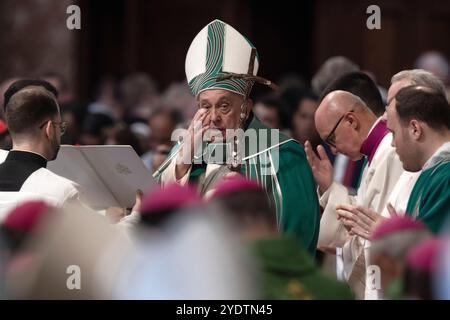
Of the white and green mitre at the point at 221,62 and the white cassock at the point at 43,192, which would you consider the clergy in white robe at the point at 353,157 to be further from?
the white cassock at the point at 43,192

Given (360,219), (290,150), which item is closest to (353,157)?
(290,150)

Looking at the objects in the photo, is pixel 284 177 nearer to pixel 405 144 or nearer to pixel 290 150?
pixel 290 150

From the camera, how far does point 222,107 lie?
681 centimetres

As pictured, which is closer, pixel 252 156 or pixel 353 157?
pixel 252 156

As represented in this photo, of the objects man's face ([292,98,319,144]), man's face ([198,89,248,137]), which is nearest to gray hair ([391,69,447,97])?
man's face ([198,89,248,137])

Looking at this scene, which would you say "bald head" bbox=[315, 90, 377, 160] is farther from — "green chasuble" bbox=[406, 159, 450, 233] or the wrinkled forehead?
"green chasuble" bbox=[406, 159, 450, 233]

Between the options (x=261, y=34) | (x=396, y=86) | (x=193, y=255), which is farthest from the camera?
(x=261, y=34)

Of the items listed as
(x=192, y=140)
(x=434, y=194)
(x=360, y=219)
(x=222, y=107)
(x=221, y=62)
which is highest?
(x=221, y=62)

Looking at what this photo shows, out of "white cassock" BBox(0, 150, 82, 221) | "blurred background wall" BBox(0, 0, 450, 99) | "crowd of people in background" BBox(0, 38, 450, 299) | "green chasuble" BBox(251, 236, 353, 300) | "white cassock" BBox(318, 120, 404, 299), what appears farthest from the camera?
"blurred background wall" BBox(0, 0, 450, 99)

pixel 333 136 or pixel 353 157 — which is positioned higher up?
pixel 333 136

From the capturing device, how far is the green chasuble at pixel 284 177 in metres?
6.59

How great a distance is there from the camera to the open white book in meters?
6.86

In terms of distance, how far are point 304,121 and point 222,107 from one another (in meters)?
3.83

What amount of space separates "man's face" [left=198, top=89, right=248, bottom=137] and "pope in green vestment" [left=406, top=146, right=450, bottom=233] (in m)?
0.94
